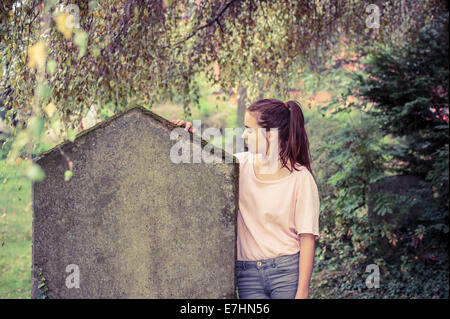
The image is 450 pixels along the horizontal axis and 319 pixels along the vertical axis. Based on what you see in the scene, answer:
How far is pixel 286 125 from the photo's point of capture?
2828 millimetres

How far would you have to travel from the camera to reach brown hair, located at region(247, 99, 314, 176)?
2.79 metres

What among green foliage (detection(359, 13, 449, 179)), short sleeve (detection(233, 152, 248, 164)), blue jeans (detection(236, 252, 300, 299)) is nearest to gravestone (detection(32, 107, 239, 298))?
blue jeans (detection(236, 252, 300, 299))

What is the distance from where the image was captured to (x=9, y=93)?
433 cm

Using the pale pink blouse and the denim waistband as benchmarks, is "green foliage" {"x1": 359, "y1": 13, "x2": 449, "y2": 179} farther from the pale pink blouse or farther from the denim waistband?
the denim waistband

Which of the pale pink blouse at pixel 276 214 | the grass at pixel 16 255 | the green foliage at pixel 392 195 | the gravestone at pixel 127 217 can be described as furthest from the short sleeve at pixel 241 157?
the green foliage at pixel 392 195

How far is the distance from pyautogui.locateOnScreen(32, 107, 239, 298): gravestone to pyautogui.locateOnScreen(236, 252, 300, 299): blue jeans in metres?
0.11

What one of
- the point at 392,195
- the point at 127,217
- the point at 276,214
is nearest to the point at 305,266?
the point at 276,214

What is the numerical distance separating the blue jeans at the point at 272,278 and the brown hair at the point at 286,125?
463 millimetres

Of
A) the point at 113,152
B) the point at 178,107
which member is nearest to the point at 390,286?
the point at 113,152

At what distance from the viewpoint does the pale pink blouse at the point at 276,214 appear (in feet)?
8.82

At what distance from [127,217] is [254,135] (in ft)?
2.48

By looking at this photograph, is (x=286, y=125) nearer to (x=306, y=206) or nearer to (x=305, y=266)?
(x=306, y=206)
